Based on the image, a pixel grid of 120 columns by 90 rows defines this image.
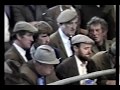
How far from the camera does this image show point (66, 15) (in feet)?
22.4

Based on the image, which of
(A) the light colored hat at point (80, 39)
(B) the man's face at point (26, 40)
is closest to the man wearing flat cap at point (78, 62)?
(A) the light colored hat at point (80, 39)

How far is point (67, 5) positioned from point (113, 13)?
0.68m

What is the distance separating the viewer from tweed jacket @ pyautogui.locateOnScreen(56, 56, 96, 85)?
679 cm

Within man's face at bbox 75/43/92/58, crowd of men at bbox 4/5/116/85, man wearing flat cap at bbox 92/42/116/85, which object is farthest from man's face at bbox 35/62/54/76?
man wearing flat cap at bbox 92/42/116/85

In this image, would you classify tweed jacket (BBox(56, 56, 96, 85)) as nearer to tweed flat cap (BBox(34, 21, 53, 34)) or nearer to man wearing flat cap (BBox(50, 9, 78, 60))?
man wearing flat cap (BBox(50, 9, 78, 60))

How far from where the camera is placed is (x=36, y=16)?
22.3 ft

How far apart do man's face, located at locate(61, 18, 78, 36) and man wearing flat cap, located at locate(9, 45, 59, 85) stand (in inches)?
13.3

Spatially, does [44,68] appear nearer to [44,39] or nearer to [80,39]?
[44,39]

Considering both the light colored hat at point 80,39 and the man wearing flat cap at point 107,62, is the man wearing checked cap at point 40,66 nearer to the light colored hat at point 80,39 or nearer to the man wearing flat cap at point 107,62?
the light colored hat at point 80,39

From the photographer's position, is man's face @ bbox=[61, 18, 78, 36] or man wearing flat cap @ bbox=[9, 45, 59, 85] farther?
man's face @ bbox=[61, 18, 78, 36]

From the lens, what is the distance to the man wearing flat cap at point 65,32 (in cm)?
682

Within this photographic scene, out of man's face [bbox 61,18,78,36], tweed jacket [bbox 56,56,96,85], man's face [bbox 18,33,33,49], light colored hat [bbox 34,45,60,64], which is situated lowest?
tweed jacket [bbox 56,56,96,85]

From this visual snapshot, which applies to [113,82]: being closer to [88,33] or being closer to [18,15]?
[88,33]
